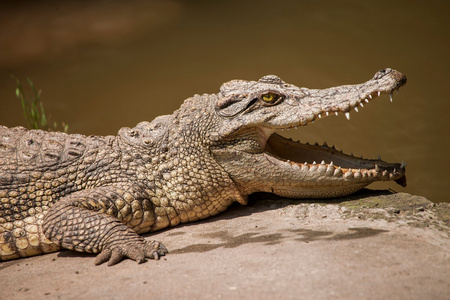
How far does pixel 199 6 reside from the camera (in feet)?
23.6

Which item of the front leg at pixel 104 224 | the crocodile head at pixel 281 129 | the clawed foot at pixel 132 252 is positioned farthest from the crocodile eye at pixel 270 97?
the clawed foot at pixel 132 252

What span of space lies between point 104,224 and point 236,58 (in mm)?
4645

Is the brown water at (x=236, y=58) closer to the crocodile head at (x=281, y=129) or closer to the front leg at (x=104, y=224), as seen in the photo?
the crocodile head at (x=281, y=129)

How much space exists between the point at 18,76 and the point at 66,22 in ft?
4.64

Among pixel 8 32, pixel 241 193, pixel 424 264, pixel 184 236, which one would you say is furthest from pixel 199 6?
pixel 424 264

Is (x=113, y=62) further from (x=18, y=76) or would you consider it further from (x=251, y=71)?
(x=251, y=71)

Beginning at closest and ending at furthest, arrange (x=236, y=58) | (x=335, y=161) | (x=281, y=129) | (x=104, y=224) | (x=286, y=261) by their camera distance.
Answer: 1. (x=286, y=261)
2. (x=104, y=224)
3. (x=281, y=129)
4. (x=335, y=161)
5. (x=236, y=58)

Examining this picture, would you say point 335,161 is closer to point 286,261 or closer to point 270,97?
point 270,97

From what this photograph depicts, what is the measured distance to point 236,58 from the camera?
23.7 ft

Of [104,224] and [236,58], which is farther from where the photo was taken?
[236,58]

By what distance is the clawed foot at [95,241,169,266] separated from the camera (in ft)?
9.79

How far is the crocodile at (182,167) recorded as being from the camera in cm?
347

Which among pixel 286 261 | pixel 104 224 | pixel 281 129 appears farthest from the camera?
pixel 281 129

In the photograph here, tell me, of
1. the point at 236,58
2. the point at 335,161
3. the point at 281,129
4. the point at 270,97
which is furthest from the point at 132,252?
the point at 236,58
